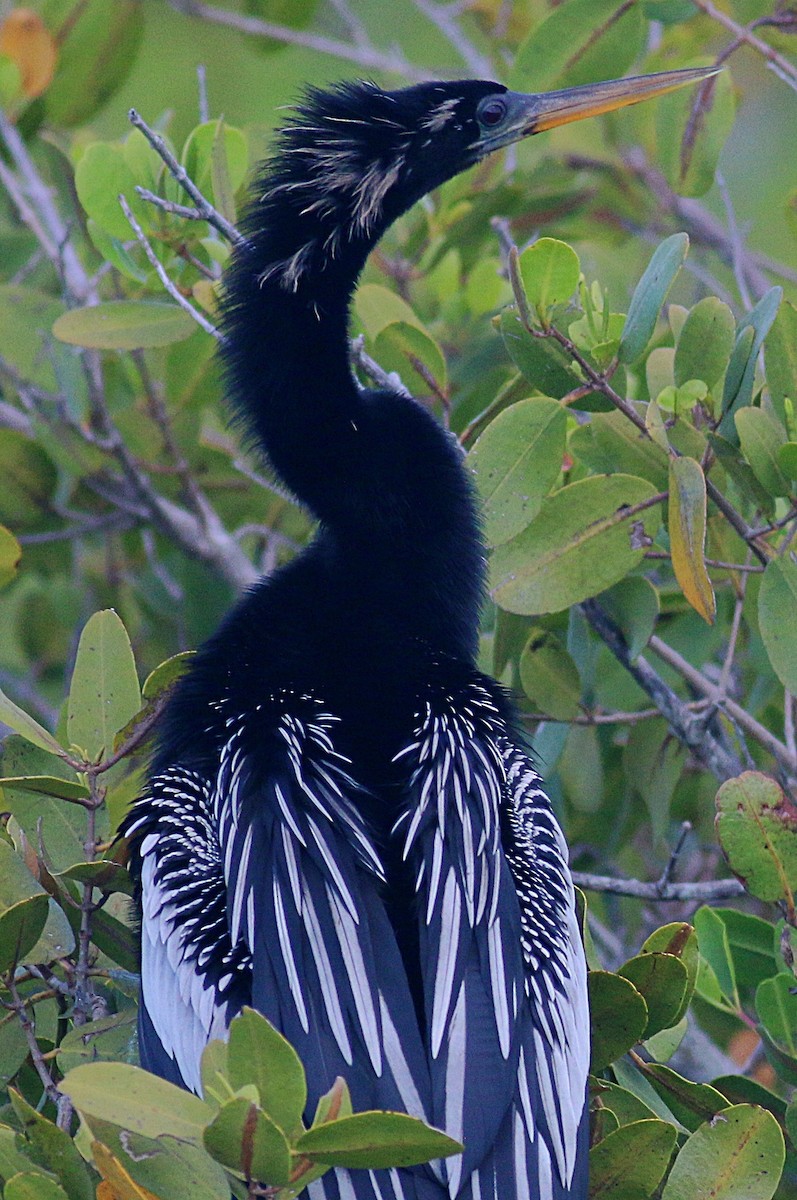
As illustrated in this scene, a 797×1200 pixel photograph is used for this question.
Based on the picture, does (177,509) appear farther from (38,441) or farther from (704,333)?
(704,333)

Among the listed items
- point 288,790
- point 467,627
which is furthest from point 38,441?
point 288,790

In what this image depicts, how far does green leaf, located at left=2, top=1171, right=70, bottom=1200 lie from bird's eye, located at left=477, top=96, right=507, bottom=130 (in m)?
2.08

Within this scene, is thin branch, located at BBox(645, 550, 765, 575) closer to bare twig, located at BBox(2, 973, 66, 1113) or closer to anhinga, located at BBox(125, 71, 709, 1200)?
anhinga, located at BBox(125, 71, 709, 1200)

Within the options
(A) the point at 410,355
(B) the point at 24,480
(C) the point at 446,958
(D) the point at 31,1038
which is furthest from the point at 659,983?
(B) the point at 24,480

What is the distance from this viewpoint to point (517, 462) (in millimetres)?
2340

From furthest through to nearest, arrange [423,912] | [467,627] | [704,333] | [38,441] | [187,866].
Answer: [38,441] < [467,627] < [704,333] < [187,866] < [423,912]

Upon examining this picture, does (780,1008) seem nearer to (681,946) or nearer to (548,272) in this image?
(681,946)

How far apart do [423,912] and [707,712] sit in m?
0.70

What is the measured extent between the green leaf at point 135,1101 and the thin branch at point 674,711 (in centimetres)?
131

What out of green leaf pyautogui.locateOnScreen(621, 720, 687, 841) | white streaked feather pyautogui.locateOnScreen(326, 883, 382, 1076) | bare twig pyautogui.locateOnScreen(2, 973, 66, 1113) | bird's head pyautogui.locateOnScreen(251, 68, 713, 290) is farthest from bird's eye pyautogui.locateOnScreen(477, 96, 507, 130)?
bare twig pyautogui.locateOnScreen(2, 973, 66, 1113)

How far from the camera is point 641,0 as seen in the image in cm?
314

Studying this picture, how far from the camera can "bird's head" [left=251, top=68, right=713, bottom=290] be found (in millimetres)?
2480

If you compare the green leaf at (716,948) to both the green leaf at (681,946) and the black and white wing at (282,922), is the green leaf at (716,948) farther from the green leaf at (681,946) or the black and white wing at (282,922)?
the black and white wing at (282,922)

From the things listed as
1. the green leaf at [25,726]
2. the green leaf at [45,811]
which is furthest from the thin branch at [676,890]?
the green leaf at [25,726]
